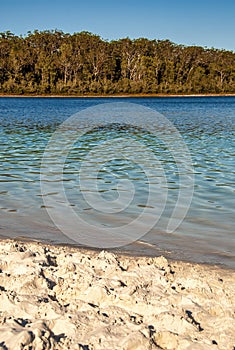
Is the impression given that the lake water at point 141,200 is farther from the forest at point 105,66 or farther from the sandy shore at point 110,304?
the forest at point 105,66

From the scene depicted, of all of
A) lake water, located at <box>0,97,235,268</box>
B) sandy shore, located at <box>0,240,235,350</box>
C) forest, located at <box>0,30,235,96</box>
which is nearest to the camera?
sandy shore, located at <box>0,240,235,350</box>

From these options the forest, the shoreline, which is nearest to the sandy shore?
the shoreline

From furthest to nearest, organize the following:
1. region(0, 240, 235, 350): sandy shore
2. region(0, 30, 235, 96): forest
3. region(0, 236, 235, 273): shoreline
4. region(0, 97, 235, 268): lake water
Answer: region(0, 30, 235, 96): forest, region(0, 97, 235, 268): lake water, region(0, 236, 235, 273): shoreline, region(0, 240, 235, 350): sandy shore

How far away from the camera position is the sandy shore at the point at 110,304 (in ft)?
15.1

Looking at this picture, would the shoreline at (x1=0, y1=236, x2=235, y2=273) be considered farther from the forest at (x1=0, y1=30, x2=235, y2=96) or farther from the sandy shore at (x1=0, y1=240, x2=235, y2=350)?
the forest at (x1=0, y1=30, x2=235, y2=96)

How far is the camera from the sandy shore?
459 cm

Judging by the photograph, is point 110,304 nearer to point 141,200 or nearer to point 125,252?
point 125,252

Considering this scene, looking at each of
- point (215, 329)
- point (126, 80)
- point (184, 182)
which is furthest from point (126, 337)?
point (126, 80)

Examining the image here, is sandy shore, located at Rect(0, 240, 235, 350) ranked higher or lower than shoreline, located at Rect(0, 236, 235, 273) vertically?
higher

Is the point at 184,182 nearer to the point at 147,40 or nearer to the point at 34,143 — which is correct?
the point at 34,143

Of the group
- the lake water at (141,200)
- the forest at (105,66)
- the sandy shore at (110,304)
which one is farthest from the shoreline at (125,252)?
the forest at (105,66)

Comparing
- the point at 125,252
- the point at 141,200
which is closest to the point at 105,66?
the point at 141,200

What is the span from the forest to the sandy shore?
4406 inches

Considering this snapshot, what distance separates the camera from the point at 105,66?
12462 cm
